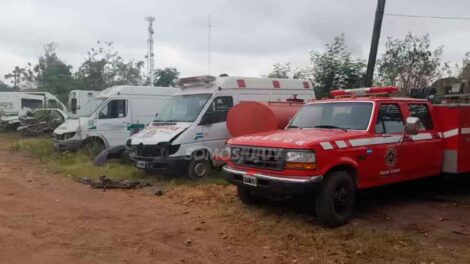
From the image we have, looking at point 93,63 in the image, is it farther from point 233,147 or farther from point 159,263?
point 159,263

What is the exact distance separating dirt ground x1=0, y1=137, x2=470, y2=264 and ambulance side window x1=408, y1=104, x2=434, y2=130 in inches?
52.5

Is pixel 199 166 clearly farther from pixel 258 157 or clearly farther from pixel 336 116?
pixel 336 116

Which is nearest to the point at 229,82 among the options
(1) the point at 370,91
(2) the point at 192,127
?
(2) the point at 192,127

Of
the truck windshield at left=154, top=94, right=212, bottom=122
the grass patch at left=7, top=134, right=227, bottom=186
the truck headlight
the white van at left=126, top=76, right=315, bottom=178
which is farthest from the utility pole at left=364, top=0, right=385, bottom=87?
the truck headlight

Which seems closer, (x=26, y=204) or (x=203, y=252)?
(x=203, y=252)

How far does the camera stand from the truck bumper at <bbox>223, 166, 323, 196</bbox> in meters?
6.16

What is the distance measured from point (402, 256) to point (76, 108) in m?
13.8

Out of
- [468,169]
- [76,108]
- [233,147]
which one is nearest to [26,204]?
[233,147]

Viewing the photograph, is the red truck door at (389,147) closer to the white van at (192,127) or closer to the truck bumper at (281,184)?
the truck bumper at (281,184)

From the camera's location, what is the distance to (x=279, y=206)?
7.66 meters

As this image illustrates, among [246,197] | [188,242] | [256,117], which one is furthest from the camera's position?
[256,117]

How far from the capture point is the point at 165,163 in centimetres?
1023

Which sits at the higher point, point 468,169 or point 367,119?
point 367,119

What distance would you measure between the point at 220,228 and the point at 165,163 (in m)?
3.89
